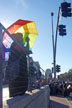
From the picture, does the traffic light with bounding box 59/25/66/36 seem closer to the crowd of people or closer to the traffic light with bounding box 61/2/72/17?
the traffic light with bounding box 61/2/72/17

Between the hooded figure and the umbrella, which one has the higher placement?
the umbrella

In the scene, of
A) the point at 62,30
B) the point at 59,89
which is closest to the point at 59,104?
the point at 62,30

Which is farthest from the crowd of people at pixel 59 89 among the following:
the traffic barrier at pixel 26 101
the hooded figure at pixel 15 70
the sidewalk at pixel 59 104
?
the hooded figure at pixel 15 70

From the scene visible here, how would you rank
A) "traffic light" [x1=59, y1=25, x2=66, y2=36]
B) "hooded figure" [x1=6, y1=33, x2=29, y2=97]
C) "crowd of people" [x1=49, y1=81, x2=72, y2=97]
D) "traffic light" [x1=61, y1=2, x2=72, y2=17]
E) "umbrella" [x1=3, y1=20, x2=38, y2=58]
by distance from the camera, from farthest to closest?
"crowd of people" [x1=49, y1=81, x2=72, y2=97] → "traffic light" [x1=59, y1=25, x2=66, y2=36] → "traffic light" [x1=61, y1=2, x2=72, y2=17] → "umbrella" [x1=3, y1=20, x2=38, y2=58] → "hooded figure" [x1=6, y1=33, x2=29, y2=97]

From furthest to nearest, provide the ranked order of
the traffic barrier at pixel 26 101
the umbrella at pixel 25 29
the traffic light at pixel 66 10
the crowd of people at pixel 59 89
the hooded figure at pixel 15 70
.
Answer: the crowd of people at pixel 59 89
the traffic light at pixel 66 10
the umbrella at pixel 25 29
the hooded figure at pixel 15 70
the traffic barrier at pixel 26 101

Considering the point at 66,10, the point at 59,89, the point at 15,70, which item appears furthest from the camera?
the point at 59,89

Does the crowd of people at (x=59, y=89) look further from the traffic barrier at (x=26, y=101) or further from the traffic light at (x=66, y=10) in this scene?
the traffic barrier at (x=26, y=101)

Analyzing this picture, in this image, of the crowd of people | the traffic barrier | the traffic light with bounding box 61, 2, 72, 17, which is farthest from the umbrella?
the crowd of people

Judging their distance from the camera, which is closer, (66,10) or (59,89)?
(66,10)

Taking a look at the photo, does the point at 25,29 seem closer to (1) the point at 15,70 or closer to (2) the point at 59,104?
(1) the point at 15,70

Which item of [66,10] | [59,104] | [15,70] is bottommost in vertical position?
[59,104]

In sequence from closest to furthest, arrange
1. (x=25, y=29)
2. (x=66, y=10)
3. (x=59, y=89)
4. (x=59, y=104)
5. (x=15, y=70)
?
(x=15, y=70) < (x=25, y=29) < (x=66, y=10) < (x=59, y=104) < (x=59, y=89)

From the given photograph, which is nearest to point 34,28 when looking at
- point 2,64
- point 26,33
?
point 26,33

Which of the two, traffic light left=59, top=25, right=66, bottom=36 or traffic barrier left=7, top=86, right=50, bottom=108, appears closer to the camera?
traffic barrier left=7, top=86, right=50, bottom=108
